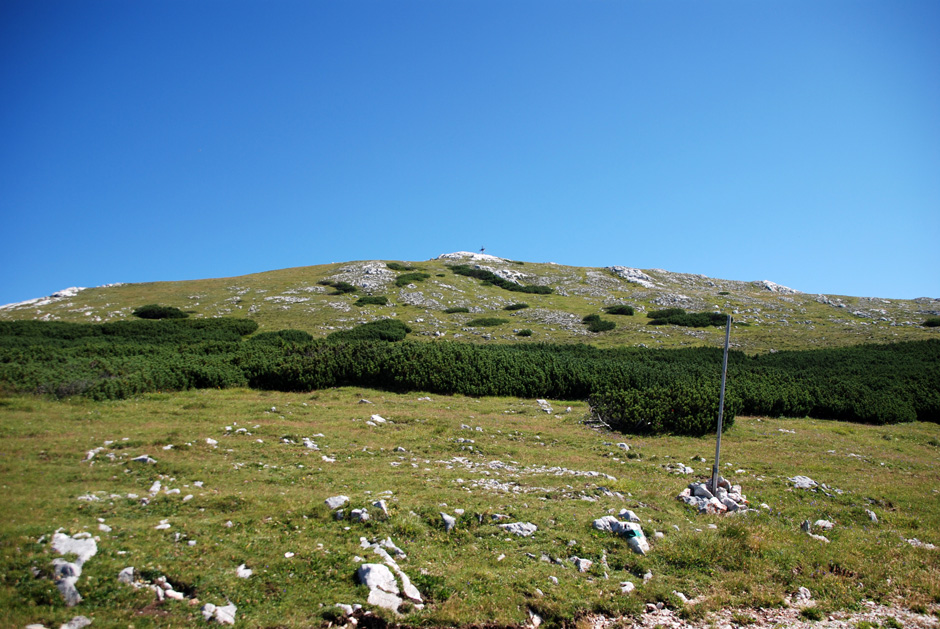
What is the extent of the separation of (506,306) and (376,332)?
1874 centimetres

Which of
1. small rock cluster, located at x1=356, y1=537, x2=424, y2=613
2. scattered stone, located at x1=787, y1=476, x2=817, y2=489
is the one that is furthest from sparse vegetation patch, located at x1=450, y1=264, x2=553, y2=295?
small rock cluster, located at x1=356, y1=537, x2=424, y2=613

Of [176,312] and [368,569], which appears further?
[176,312]

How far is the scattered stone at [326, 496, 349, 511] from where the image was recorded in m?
8.63

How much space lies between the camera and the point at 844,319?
51281 millimetres

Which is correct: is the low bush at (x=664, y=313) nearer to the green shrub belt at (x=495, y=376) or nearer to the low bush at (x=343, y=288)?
the green shrub belt at (x=495, y=376)

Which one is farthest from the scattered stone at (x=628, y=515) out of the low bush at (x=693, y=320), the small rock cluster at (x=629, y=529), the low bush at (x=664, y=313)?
the low bush at (x=664, y=313)

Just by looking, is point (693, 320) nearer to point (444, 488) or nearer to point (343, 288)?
point (343, 288)

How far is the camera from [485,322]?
43.1 meters

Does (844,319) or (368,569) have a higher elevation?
(844,319)

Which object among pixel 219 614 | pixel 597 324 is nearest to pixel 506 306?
pixel 597 324

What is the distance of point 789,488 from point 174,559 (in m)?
13.1

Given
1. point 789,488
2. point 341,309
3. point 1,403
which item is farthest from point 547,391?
point 341,309

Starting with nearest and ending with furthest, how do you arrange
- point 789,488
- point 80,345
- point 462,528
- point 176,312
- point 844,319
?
point 462,528
point 789,488
point 80,345
point 176,312
point 844,319

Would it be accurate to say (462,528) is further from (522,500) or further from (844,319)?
(844,319)
